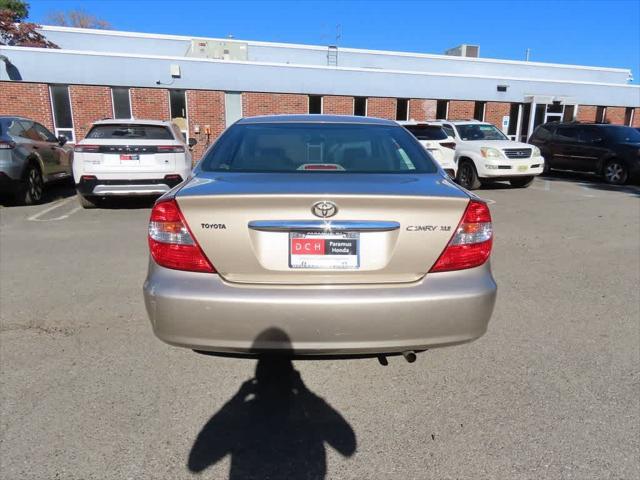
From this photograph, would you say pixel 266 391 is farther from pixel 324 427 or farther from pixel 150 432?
pixel 150 432

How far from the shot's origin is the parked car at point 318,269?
2.32m

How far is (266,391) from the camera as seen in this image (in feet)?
9.48

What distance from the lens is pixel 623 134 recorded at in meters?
13.7

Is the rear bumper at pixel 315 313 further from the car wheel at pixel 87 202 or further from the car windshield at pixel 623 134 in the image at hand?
the car windshield at pixel 623 134

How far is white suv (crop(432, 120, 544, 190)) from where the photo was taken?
1168 centimetres

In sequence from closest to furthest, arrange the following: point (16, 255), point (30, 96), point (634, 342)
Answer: point (634, 342) → point (16, 255) → point (30, 96)

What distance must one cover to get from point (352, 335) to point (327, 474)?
2.13 ft

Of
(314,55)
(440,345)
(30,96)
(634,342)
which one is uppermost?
(314,55)

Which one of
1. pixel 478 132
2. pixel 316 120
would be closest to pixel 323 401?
pixel 316 120

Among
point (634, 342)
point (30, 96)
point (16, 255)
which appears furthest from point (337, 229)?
point (30, 96)

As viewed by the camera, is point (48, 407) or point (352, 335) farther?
point (48, 407)

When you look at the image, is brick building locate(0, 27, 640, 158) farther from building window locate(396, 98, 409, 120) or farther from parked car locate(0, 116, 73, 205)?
parked car locate(0, 116, 73, 205)

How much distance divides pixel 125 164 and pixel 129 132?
71 cm

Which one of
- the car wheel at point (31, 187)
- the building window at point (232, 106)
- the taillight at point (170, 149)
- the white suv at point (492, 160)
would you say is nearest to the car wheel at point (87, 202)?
the car wheel at point (31, 187)
